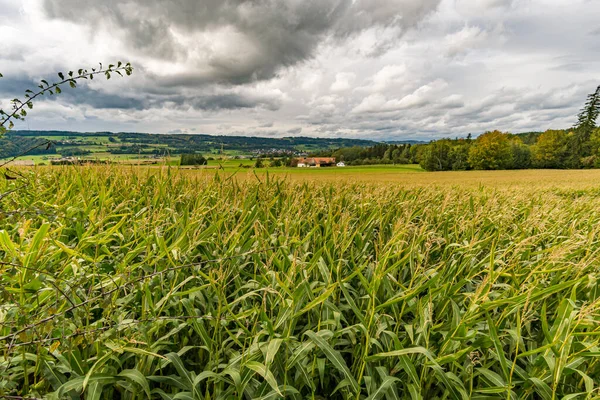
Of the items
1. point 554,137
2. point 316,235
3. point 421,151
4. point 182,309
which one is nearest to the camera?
point 182,309

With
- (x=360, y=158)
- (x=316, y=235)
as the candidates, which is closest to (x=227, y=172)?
(x=316, y=235)

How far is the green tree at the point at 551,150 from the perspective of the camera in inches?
3019

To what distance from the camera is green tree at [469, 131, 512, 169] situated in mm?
73062

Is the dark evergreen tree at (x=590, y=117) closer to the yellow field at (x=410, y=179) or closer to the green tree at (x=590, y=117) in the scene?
the green tree at (x=590, y=117)

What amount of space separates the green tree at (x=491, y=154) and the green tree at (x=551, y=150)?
1109 centimetres

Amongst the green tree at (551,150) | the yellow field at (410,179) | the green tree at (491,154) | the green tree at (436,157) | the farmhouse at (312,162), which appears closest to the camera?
the yellow field at (410,179)

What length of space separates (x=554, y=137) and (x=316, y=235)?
10410 cm

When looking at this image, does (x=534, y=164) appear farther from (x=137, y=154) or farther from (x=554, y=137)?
(x=137, y=154)

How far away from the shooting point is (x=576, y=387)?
1.65m

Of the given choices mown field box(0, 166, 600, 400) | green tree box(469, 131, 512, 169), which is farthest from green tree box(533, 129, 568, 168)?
mown field box(0, 166, 600, 400)

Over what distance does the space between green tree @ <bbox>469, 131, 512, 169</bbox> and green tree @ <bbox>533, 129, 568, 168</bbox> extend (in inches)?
437

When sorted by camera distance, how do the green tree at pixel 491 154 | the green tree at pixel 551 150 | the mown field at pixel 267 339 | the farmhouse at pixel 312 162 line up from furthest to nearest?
the green tree at pixel 551 150
the green tree at pixel 491 154
the farmhouse at pixel 312 162
the mown field at pixel 267 339

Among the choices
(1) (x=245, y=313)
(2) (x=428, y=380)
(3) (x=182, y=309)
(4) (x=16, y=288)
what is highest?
(4) (x=16, y=288)

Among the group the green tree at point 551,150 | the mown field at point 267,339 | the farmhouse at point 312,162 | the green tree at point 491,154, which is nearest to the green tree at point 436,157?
the green tree at point 491,154
